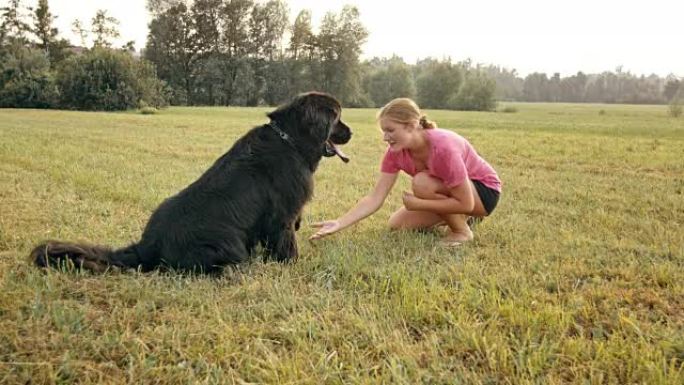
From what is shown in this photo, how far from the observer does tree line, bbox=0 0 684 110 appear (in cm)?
4000

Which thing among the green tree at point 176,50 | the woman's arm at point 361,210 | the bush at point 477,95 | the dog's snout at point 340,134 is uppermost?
the green tree at point 176,50

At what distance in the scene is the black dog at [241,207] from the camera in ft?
10.8

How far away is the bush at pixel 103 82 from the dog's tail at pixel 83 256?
39.2 metres

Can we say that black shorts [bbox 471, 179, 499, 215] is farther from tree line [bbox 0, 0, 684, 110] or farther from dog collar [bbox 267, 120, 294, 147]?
tree line [bbox 0, 0, 684, 110]

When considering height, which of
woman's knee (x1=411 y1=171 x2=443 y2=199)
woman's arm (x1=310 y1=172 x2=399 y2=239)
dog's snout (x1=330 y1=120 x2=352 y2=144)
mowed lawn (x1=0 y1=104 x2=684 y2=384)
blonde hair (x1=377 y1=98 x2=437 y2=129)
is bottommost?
mowed lawn (x1=0 y1=104 x2=684 y2=384)

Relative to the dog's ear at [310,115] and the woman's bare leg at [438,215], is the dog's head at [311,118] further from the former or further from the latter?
the woman's bare leg at [438,215]

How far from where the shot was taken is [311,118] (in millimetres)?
3896

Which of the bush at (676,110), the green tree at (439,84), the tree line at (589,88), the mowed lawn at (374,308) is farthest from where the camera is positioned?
the tree line at (589,88)

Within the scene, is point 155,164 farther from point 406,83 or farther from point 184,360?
point 406,83

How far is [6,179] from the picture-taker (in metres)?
7.12

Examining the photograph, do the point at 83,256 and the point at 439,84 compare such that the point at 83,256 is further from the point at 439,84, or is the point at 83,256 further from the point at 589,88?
the point at 589,88

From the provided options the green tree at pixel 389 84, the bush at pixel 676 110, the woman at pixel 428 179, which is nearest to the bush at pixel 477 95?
the green tree at pixel 389 84

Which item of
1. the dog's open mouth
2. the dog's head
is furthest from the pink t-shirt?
the dog's head

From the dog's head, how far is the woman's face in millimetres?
435
